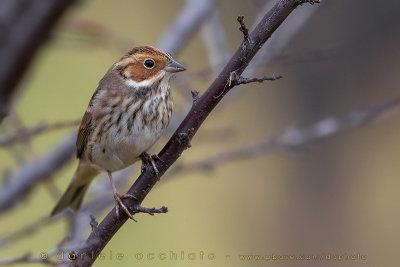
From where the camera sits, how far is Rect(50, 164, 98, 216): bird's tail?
17.3 feet

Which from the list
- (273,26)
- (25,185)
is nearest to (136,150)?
(25,185)

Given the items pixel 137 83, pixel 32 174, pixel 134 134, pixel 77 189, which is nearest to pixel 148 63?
pixel 137 83

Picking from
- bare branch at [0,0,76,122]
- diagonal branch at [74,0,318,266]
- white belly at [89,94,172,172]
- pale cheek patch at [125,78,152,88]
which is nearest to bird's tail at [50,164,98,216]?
white belly at [89,94,172,172]

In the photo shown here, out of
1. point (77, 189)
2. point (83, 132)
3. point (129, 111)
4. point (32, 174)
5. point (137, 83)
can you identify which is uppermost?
point (137, 83)

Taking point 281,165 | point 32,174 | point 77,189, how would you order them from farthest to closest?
point 281,165
point 77,189
point 32,174

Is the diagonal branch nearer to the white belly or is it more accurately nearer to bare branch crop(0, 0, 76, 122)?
bare branch crop(0, 0, 76, 122)

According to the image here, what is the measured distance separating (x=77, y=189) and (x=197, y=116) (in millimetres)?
2573

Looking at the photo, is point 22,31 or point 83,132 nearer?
point 22,31

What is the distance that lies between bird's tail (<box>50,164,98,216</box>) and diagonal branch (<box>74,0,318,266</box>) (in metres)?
1.97

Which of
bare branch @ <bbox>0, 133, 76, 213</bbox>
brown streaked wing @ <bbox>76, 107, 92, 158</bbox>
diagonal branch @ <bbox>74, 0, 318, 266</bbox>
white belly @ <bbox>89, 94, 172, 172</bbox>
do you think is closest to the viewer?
diagonal branch @ <bbox>74, 0, 318, 266</bbox>

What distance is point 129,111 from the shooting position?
15.2 ft

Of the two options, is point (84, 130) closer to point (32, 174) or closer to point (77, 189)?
point (32, 174)

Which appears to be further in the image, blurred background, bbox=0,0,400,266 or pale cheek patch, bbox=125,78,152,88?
blurred background, bbox=0,0,400,266

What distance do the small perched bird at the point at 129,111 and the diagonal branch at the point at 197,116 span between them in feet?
3.45
